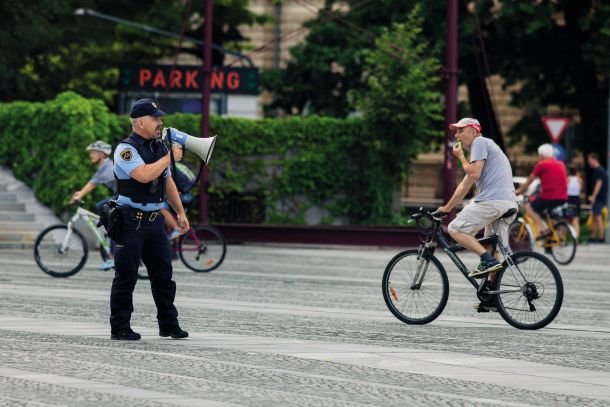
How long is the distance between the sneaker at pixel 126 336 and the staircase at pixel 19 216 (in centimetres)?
1343

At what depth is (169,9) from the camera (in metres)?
44.2

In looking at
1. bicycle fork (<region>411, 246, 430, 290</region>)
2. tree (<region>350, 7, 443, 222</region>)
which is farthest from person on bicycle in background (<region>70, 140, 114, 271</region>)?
tree (<region>350, 7, 443, 222</region>)

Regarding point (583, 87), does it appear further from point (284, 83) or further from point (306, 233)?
point (306, 233)

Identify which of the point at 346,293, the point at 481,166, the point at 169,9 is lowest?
the point at 346,293

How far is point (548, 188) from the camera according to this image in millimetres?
21969

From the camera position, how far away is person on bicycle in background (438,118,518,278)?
39.3 ft

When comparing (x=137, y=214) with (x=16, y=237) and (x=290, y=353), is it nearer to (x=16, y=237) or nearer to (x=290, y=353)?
(x=290, y=353)

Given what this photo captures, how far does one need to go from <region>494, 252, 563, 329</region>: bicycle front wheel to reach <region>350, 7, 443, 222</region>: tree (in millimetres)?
15588

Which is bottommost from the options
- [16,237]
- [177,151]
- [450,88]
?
[16,237]

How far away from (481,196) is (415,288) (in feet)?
3.08

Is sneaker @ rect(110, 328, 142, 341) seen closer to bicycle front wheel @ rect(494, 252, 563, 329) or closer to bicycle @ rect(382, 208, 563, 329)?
bicycle @ rect(382, 208, 563, 329)

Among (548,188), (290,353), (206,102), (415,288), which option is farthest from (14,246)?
(290,353)

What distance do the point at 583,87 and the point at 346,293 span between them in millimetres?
22625

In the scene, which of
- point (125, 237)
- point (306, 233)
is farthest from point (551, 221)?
point (125, 237)
